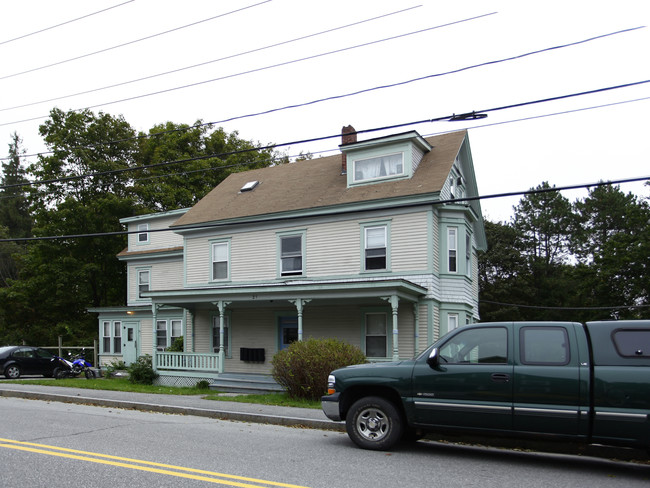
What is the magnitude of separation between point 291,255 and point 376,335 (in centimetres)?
432

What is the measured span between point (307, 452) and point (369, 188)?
14055mm

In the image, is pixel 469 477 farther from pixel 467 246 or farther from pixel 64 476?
pixel 467 246

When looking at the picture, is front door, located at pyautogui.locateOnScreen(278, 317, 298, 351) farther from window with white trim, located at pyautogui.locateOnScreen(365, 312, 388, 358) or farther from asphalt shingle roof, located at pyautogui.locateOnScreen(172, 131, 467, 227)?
asphalt shingle roof, located at pyautogui.locateOnScreen(172, 131, 467, 227)

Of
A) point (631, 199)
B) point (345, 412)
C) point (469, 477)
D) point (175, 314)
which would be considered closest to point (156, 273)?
point (175, 314)

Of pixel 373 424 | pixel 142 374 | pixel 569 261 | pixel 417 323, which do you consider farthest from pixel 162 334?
pixel 569 261

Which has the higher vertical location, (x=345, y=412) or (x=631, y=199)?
(x=631, y=199)

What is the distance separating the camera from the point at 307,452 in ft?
27.3

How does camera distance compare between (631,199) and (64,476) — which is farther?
(631,199)

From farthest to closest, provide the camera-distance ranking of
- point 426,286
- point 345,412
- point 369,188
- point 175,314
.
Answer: point 175,314 → point 369,188 → point 426,286 → point 345,412

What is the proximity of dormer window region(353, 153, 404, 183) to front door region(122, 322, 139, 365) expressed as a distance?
1448 cm

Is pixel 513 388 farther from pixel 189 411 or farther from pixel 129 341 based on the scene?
pixel 129 341

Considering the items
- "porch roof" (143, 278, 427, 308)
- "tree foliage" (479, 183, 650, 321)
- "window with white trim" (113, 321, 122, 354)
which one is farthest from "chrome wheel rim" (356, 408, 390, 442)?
"tree foliage" (479, 183, 650, 321)

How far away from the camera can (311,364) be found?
15.5 m

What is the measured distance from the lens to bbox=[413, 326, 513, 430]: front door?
7.85 m
